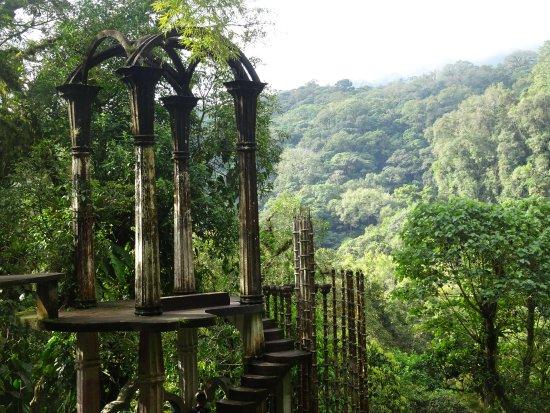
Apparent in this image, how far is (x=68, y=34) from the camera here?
1048 cm

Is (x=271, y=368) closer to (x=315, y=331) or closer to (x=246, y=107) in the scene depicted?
(x=315, y=331)

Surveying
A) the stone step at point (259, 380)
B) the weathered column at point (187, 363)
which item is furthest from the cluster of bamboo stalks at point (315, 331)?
the weathered column at point (187, 363)

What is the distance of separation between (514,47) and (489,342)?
144 meters

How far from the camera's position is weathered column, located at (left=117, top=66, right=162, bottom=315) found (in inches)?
217

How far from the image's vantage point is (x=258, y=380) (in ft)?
19.9

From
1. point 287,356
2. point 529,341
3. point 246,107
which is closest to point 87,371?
point 287,356

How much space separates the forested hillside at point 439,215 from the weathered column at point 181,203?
13.3 feet

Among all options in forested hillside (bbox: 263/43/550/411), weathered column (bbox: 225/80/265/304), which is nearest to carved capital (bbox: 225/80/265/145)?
weathered column (bbox: 225/80/265/304)

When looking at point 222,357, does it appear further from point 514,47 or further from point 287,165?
point 514,47

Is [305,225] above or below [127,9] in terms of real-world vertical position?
below

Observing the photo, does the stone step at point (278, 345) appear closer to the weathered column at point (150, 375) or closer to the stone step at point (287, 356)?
the stone step at point (287, 356)

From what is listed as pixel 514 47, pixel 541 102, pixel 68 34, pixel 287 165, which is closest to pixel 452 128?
pixel 541 102

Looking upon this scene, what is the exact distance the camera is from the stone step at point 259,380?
6.03 meters

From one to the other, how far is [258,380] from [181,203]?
247cm
